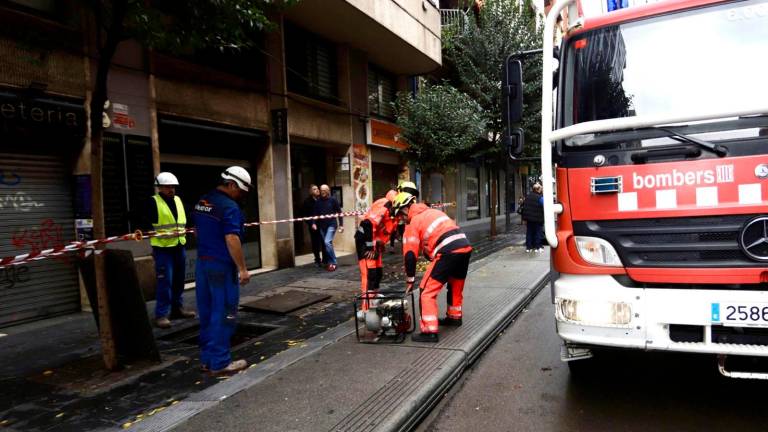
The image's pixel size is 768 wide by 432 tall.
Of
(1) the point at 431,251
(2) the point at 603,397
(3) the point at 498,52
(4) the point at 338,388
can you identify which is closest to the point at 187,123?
(1) the point at 431,251

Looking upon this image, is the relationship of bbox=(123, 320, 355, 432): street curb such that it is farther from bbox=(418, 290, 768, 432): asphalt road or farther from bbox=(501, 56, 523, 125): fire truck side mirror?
bbox=(501, 56, 523, 125): fire truck side mirror

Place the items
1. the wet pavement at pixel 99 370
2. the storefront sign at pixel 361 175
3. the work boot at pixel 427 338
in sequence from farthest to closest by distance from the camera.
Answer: the storefront sign at pixel 361 175 < the work boot at pixel 427 338 < the wet pavement at pixel 99 370

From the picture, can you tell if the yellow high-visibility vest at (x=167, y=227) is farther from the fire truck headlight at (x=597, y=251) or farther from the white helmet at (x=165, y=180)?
the fire truck headlight at (x=597, y=251)

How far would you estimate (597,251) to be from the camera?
323cm

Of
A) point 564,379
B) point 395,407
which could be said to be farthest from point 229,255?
point 564,379

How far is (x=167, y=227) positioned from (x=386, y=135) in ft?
31.8

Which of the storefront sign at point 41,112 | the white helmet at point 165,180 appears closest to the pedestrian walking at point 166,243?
the white helmet at point 165,180

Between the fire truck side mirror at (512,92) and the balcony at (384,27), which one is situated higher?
→ the balcony at (384,27)

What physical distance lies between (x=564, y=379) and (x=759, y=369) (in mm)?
1304

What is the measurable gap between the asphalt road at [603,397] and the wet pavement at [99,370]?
6.65 feet

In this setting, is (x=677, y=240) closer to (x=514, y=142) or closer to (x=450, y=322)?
(x=514, y=142)

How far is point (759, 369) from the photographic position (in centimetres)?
320

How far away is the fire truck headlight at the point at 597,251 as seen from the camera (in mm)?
3180

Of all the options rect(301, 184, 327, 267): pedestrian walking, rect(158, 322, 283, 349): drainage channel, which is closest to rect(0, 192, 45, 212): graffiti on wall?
rect(158, 322, 283, 349): drainage channel
